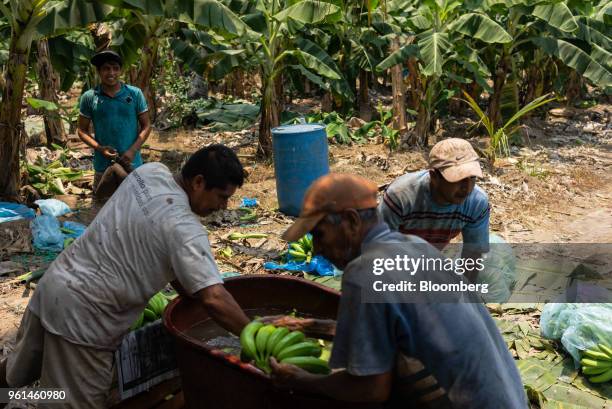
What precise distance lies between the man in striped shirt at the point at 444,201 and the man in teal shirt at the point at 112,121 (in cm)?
375

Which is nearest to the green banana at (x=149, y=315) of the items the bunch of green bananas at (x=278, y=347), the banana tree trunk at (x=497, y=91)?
the bunch of green bananas at (x=278, y=347)

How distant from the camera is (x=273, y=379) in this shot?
8.04ft

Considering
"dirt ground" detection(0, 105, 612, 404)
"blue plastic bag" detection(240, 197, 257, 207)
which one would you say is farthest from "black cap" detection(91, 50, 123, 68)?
"blue plastic bag" detection(240, 197, 257, 207)

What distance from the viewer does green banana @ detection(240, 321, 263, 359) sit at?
2.73 m

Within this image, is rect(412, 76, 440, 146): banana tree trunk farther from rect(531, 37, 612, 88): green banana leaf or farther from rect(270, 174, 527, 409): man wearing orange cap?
rect(270, 174, 527, 409): man wearing orange cap

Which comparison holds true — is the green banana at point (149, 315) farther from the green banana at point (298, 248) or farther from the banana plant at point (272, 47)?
the banana plant at point (272, 47)

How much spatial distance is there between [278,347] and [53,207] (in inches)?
242

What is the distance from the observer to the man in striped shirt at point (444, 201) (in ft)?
11.4

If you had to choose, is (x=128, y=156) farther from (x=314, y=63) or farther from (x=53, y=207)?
(x=314, y=63)

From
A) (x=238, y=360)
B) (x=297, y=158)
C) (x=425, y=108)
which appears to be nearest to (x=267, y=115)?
(x=425, y=108)

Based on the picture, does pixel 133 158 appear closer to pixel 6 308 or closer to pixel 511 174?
pixel 6 308

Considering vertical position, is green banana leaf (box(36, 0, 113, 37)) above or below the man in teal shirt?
above

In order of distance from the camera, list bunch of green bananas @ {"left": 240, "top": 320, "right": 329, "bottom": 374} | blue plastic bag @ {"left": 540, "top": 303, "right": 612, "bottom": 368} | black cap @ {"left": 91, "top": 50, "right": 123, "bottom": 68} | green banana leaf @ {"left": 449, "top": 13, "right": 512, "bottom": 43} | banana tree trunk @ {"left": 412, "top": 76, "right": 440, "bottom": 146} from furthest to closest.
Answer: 1. banana tree trunk @ {"left": 412, "top": 76, "right": 440, "bottom": 146}
2. green banana leaf @ {"left": 449, "top": 13, "right": 512, "bottom": 43}
3. black cap @ {"left": 91, "top": 50, "right": 123, "bottom": 68}
4. blue plastic bag @ {"left": 540, "top": 303, "right": 612, "bottom": 368}
5. bunch of green bananas @ {"left": 240, "top": 320, "right": 329, "bottom": 374}

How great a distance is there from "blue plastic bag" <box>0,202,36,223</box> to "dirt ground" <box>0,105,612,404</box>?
0.89m
